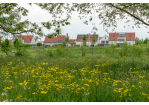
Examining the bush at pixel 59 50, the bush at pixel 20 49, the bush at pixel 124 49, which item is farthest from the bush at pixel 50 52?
the bush at pixel 124 49

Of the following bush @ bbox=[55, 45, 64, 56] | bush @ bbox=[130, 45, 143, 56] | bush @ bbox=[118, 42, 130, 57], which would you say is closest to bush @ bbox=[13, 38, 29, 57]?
bush @ bbox=[55, 45, 64, 56]

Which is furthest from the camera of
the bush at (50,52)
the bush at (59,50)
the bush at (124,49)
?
the bush at (59,50)

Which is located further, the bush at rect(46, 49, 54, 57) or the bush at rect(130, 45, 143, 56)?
the bush at rect(46, 49, 54, 57)

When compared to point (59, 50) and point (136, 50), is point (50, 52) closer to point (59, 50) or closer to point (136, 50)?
point (59, 50)

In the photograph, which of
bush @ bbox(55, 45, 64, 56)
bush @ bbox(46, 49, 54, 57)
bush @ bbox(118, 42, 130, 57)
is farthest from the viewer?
bush @ bbox(55, 45, 64, 56)

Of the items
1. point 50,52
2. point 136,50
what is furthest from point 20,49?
point 136,50

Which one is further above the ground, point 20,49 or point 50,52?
point 20,49

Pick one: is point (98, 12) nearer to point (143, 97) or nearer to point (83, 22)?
point (83, 22)

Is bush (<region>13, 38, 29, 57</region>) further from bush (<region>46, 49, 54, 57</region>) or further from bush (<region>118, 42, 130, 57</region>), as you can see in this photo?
bush (<region>118, 42, 130, 57</region>)

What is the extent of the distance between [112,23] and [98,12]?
3.60 ft

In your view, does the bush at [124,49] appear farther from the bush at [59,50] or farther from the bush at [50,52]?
the bush at [50,52]

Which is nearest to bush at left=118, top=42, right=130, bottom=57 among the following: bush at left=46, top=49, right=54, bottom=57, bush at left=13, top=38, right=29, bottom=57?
bush at left=46, top=49, right=54, bottom=57

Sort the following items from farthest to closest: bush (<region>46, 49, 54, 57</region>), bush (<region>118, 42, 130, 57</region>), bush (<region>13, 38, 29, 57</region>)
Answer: bush (<region>46, 49, 54, 57</region>) < bush (<region>118, 42, 130, 57</region>) < bush (<region>13, 38, 29, 57</region>)

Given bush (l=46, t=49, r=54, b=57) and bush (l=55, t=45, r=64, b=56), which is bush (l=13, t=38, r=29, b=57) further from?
bush (l=55, t=45, r=64, b=56)
